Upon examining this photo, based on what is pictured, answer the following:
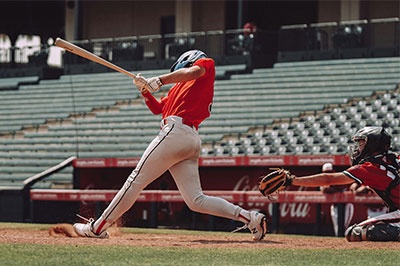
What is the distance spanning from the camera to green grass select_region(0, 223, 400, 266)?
6162mm

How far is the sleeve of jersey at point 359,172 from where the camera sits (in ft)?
25.7

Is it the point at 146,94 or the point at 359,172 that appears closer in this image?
the point at 359,172

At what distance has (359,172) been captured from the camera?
788 centimetres

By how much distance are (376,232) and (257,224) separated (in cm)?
126

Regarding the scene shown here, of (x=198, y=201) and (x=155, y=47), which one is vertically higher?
(x=155, y=47)

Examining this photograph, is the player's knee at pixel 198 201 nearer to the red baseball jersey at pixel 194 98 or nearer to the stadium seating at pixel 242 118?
the red baseball jersey at pixel 194 98

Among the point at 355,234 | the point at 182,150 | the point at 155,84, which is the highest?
the point at 155,84

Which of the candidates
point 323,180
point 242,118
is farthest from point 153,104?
point 242,118

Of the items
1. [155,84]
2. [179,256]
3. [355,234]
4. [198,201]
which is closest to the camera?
[179,256]

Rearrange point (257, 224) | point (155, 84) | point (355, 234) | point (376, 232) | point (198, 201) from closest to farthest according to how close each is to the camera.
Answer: point (155, 84), point (198, 201), point (257, 224), point (376, 232), point (355, 234)

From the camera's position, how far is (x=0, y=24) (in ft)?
115

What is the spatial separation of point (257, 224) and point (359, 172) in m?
1.10

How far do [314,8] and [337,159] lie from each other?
1311 centimetres

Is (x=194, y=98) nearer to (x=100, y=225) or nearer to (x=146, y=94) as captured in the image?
(x=146, y=94)
